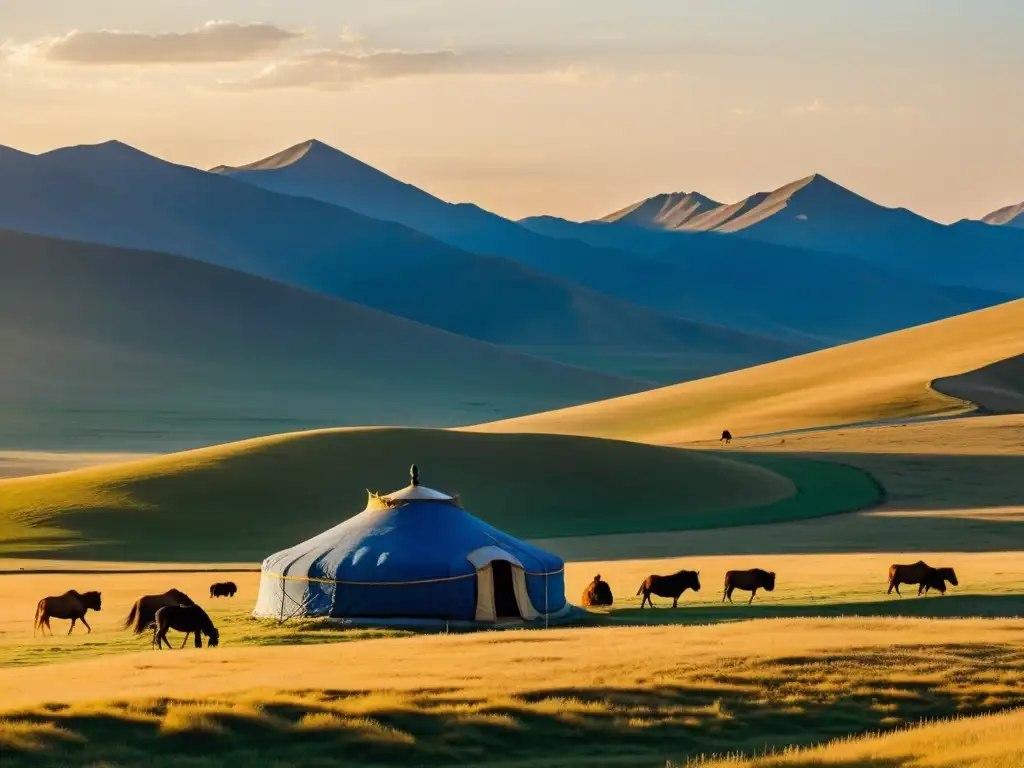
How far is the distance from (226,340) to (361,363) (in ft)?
44.8

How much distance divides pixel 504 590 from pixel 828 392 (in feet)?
236

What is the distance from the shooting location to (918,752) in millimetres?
17750

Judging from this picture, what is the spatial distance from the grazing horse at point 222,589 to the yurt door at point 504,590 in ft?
27.6

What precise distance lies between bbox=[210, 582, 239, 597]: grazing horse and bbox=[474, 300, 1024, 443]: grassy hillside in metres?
54.0

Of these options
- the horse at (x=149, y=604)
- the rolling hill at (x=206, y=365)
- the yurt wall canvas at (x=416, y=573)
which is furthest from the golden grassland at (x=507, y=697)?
the rolling hill at (x=206, y=365)

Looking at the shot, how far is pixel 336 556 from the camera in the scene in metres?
34.3

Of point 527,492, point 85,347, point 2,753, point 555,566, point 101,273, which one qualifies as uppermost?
point 101,273

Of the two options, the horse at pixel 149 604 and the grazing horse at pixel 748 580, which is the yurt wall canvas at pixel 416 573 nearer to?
the horse at pixel 149 604

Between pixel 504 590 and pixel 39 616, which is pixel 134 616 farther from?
pixel 504 590

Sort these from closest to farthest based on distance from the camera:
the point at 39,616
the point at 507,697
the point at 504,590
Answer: the point at 507,697 < the point at 39,616 < the point at 504,590

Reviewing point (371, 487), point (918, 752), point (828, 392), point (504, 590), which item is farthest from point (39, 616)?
point (828, 392)

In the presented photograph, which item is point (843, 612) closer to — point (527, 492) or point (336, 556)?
point (336, 556)

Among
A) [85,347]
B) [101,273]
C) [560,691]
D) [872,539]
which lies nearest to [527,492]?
[872,539]

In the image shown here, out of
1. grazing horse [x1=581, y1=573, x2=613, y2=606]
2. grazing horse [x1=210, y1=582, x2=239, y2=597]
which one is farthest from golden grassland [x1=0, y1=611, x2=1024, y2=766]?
grazing horse [x1=210, y1=582, x2=239, y2=597]
